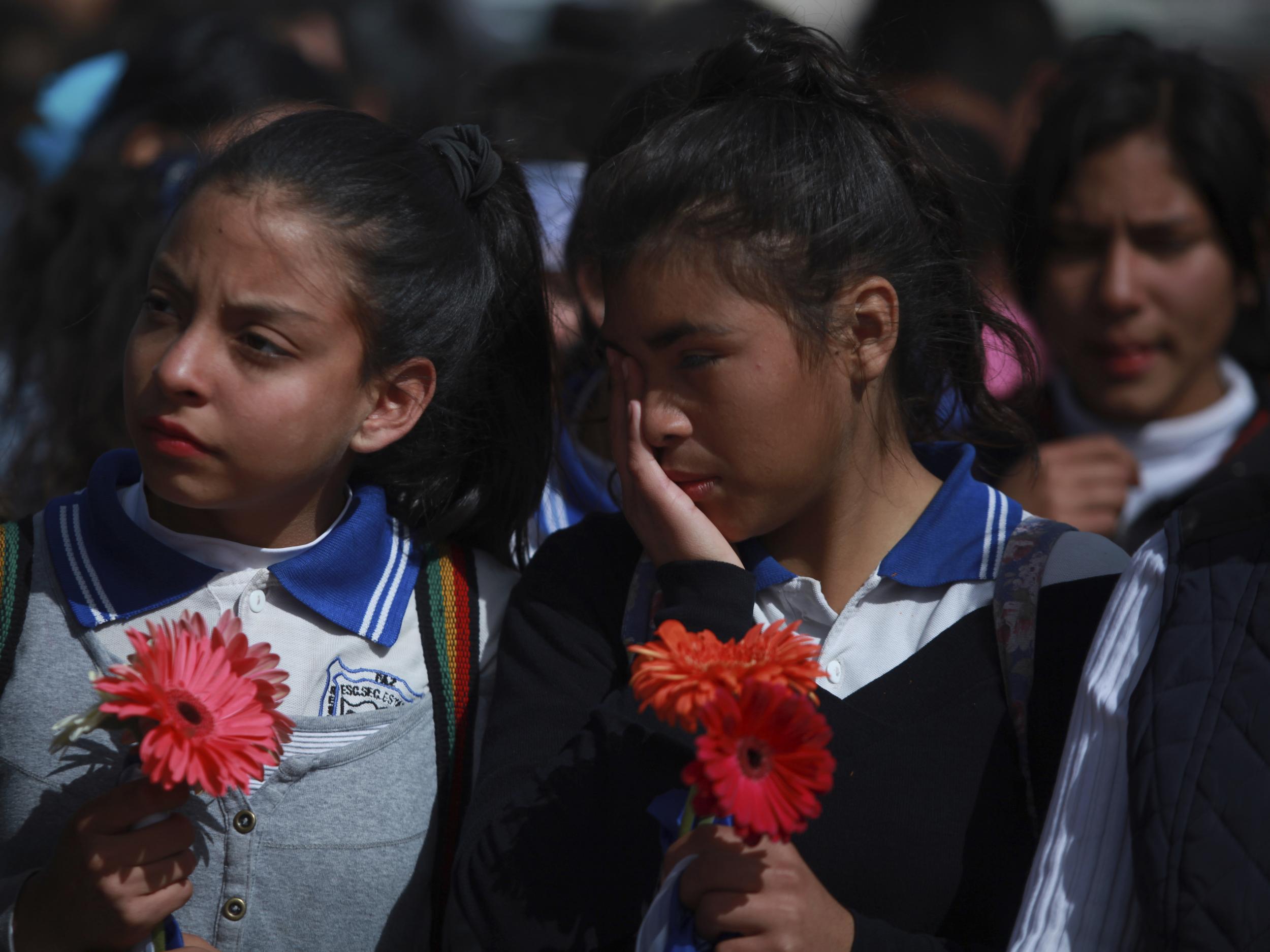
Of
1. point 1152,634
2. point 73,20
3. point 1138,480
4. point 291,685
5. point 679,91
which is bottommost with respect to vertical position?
point 73,20

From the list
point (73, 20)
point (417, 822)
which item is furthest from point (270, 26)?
point (417, 822)

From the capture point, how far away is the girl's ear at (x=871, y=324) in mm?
1987

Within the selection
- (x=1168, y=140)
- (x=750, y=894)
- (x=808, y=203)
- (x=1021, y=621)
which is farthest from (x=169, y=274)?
(x=1168, y=140)

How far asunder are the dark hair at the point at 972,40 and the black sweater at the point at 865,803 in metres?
3.29

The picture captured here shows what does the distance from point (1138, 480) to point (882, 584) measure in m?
1.51

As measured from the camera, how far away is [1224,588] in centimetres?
162

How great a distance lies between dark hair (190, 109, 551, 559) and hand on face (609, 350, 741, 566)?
32 centimetres

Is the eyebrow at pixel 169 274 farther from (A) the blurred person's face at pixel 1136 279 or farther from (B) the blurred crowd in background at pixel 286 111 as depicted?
(A) the blurred person's face at pixel 1136 279

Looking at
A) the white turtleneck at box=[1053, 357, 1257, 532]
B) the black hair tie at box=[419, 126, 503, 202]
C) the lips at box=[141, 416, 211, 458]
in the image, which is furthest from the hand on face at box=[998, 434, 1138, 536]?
the lips at box=[141, 416, 211, 458]

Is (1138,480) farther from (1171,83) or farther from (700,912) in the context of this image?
(700,912)

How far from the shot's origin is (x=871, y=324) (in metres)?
2.01

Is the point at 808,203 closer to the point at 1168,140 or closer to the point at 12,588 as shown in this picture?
the point at 12,588

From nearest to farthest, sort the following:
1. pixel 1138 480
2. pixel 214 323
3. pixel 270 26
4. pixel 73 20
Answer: pixel 214 323 → pixel 1138 480 → pixel 270 26 → pixel 73 20

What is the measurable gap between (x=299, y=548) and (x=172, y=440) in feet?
0.95
